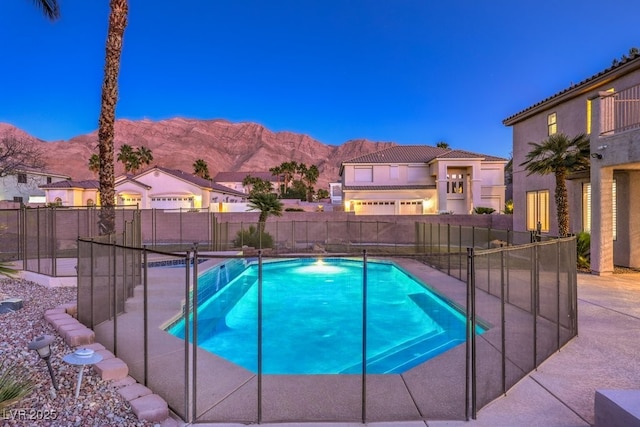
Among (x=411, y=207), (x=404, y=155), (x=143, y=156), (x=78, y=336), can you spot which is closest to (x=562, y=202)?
(x=78, y=336)

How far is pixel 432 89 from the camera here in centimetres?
6812

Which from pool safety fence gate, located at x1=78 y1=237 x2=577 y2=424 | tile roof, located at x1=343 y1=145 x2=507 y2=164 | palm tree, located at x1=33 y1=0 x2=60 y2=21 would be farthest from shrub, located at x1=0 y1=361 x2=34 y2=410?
tile roof, located at x1=343 y1=145 x2=507 y2=164

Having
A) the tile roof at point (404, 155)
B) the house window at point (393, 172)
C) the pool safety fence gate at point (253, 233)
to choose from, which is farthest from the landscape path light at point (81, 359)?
the house window at point (393, 172)

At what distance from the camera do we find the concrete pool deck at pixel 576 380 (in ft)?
14.1

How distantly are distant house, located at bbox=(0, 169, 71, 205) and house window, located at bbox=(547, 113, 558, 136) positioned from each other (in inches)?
1881

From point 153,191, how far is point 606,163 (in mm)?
40676

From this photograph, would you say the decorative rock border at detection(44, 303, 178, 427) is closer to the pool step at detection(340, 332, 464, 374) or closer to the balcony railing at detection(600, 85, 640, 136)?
the pool step at detection(340, 332, 464, 374)

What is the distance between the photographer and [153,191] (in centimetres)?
4212

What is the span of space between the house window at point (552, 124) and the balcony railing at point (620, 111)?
418cm

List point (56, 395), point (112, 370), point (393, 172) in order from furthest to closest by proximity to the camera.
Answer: point (393, 172)
point (112, 370)
point (56, 395)

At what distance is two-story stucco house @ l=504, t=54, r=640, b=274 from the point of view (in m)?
13.1

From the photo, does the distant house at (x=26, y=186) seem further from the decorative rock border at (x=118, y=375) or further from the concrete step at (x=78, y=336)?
the concrete step at (x=78, y=336)

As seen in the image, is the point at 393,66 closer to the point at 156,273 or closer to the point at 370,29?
the point at 370,29

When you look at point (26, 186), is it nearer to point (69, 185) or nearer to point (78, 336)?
point (69, 185)
